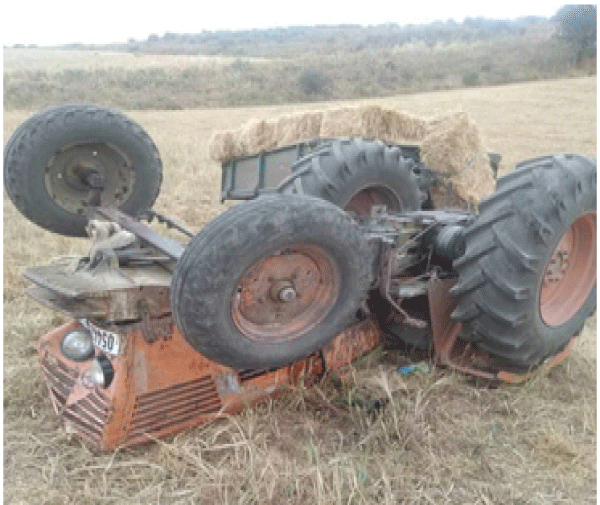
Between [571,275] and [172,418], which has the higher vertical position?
[571,275]

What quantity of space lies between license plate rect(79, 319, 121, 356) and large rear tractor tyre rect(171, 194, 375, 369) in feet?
1.79

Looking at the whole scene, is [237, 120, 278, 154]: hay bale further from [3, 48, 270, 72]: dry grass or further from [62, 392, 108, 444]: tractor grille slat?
[3, 48, 270, 72]: dry grass

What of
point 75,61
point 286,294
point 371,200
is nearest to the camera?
point 286,294

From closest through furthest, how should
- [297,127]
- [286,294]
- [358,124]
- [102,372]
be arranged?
[286,294] → [102,372] → [358,124] → [297,127]

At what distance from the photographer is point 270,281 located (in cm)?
304

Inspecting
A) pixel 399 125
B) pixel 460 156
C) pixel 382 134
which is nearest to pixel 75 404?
pixel 460 156

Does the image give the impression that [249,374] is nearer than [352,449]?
No

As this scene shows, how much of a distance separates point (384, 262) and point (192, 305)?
3.84 ft

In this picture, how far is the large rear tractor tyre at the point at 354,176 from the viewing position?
4.30m

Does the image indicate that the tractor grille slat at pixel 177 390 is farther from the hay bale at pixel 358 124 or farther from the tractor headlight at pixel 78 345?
the hay bale at pixel 358 124

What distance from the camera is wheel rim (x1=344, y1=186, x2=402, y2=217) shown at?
4.60 metres

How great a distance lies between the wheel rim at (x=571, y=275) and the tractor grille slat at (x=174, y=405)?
1.77m

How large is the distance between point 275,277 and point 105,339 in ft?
2.74

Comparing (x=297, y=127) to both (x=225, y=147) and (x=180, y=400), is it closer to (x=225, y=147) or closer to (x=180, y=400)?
(x=225, y=147)
